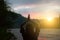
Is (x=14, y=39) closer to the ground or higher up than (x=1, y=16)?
closer to the ground

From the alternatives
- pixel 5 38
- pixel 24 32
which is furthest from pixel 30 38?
pixel 5 38

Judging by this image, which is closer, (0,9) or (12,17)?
(0,9)

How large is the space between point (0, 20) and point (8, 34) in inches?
35.8

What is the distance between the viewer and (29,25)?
9367mm

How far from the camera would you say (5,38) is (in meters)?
9.95

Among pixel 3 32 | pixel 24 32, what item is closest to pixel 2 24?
pixel 3 32

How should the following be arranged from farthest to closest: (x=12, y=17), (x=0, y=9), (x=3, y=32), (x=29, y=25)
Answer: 1. (x=12, y=17)
2. (x=0, y=9)
3. (x=3, y=32)
4. (x=29, y=25)

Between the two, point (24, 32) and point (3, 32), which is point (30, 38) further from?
point (3, 32)

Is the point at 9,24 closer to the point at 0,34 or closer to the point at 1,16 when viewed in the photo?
the point at 1,16

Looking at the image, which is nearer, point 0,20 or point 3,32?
point 3,32

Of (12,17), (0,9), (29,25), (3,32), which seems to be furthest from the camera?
(12,17)

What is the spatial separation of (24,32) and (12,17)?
2338 millimetres

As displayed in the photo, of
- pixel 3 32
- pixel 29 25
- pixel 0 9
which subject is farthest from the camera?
pixel 0 9

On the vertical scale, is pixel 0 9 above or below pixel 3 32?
above
